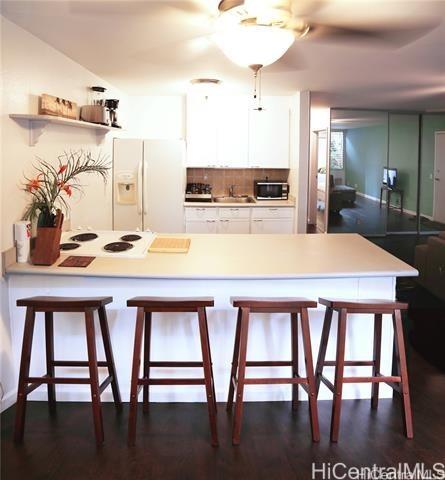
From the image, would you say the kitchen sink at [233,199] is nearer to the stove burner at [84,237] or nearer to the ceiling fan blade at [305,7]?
the stove burner at [84,237]

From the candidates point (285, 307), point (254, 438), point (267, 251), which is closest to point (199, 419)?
point (254, 438)

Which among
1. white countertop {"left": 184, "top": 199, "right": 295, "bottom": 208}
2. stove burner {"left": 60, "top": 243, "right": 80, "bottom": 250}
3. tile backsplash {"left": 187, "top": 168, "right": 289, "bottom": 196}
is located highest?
tile backsplash {"left": 187, "top": 168, "right": 289, "bottom": 196}

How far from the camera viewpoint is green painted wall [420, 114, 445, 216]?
30.3 feet

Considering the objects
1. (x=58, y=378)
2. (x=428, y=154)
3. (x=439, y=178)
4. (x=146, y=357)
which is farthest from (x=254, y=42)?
(x=439, y=178)

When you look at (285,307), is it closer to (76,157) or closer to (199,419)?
(199,419)

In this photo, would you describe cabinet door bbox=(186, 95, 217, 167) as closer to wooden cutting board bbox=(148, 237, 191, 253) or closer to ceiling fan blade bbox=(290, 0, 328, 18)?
wooden cutting board bbox=(148, 237, 191, 253)

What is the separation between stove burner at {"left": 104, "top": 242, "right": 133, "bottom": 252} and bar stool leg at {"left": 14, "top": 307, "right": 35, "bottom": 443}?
2.50 feet

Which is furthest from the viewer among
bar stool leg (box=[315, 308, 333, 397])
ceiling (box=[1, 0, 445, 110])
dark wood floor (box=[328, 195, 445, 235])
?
dark wood floor (box=[328, 195, 445, 235])

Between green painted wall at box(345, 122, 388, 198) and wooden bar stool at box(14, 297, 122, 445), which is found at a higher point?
green painted wall at box(345, 122, 388, 198)

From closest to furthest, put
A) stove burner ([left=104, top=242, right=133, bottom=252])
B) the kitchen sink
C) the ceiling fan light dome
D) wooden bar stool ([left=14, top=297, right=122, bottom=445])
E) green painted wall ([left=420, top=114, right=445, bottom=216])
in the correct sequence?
the ceiling fan light dome < wooden bar stool ([left=14, top=297, right=122, bottom=445]) < stove burner ([left=104, top=242, right=133, bottom=252]) < the kitchen sink < green painted wall ([left=420, top=114, right=445, bottom=216])

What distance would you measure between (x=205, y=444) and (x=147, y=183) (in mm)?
3755

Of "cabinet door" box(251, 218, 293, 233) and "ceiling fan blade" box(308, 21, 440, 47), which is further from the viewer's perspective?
"cabinet door" box(251, 218, 293, 233)

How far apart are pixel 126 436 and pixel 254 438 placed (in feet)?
2.19

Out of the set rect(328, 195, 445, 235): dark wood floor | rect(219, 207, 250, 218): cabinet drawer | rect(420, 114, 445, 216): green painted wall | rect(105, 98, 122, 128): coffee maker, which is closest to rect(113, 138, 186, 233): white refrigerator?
rect(219, 207, 250, 218): cabinet drawer
